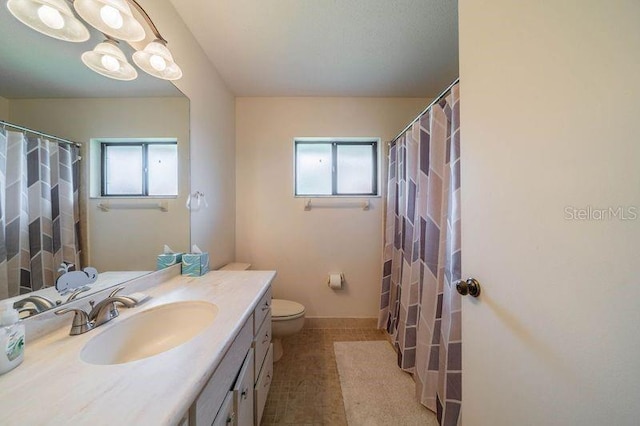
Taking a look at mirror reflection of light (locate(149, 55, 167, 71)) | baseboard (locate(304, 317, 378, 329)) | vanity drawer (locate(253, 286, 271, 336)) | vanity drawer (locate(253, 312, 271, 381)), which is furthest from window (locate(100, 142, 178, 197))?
baseboard (locate(304, 317, 378, 329))

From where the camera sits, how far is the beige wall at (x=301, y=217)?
2.14m

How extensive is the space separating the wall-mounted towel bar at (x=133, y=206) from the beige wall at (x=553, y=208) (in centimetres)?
148

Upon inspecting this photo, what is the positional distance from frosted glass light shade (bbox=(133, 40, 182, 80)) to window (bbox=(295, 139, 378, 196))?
1294 millimetres

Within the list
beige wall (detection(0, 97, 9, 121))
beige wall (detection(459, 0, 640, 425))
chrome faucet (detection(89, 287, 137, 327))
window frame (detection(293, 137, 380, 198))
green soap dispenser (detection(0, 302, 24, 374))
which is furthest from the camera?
window frame (detection(293, 137, 380, 198))

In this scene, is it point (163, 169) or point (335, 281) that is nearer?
point (163, 169)

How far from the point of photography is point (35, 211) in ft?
2.33

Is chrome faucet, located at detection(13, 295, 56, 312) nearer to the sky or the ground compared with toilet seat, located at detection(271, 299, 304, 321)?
nearer to the sky

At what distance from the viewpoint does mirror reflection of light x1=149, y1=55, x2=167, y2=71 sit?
103 centimetres

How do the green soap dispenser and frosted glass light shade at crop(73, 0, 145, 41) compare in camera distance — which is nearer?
the green soap dispenser

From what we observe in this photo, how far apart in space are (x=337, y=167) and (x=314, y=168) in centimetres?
25

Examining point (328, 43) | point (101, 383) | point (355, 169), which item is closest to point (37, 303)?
point (101, 383)

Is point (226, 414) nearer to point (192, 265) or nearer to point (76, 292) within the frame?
point (76, 292)

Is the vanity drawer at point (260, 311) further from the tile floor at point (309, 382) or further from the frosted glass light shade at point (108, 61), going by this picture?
the frosted glass light shade at point (108, 61)

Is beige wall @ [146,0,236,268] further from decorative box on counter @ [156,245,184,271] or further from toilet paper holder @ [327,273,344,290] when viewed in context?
toilet paper holder @ [327,273,344,290]
